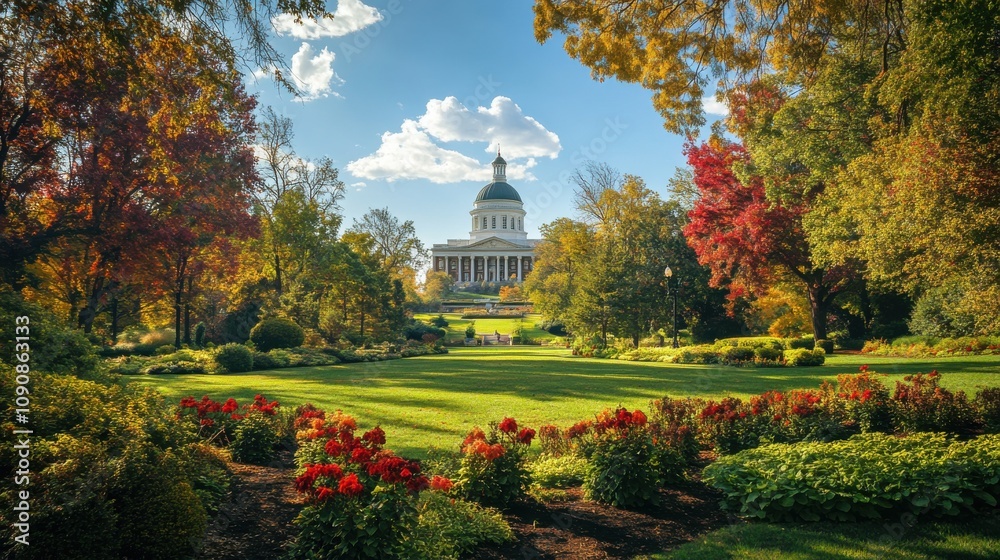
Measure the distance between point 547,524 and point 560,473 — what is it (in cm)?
130

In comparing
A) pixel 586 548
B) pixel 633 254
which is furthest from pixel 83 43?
pixel 633 254

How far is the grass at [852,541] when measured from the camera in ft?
13.8

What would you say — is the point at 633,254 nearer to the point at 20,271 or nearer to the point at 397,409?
the point at 397,409

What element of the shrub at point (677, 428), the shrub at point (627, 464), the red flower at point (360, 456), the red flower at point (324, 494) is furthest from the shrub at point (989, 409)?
the red flower at point (324, 494)

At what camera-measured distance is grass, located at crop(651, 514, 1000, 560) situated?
13.8ft

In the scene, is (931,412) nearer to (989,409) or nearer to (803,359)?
(989,409)

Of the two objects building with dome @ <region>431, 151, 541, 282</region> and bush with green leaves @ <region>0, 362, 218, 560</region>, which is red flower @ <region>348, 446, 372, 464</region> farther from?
building with dome @ <region>431, 151, 541, 282</region>

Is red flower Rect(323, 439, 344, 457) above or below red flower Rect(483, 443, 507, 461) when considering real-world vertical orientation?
above

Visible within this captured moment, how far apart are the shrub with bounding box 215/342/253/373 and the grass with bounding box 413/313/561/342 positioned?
21277mm

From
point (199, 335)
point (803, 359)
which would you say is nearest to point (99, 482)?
point (803, 359)

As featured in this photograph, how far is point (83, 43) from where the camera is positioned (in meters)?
6.00

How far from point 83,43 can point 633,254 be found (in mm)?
26253

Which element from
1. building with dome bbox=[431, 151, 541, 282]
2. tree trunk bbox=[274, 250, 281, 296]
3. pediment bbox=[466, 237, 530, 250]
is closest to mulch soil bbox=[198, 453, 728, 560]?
tree trunk bbox=[274, 250, 281, 296]

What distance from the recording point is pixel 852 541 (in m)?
4.46
